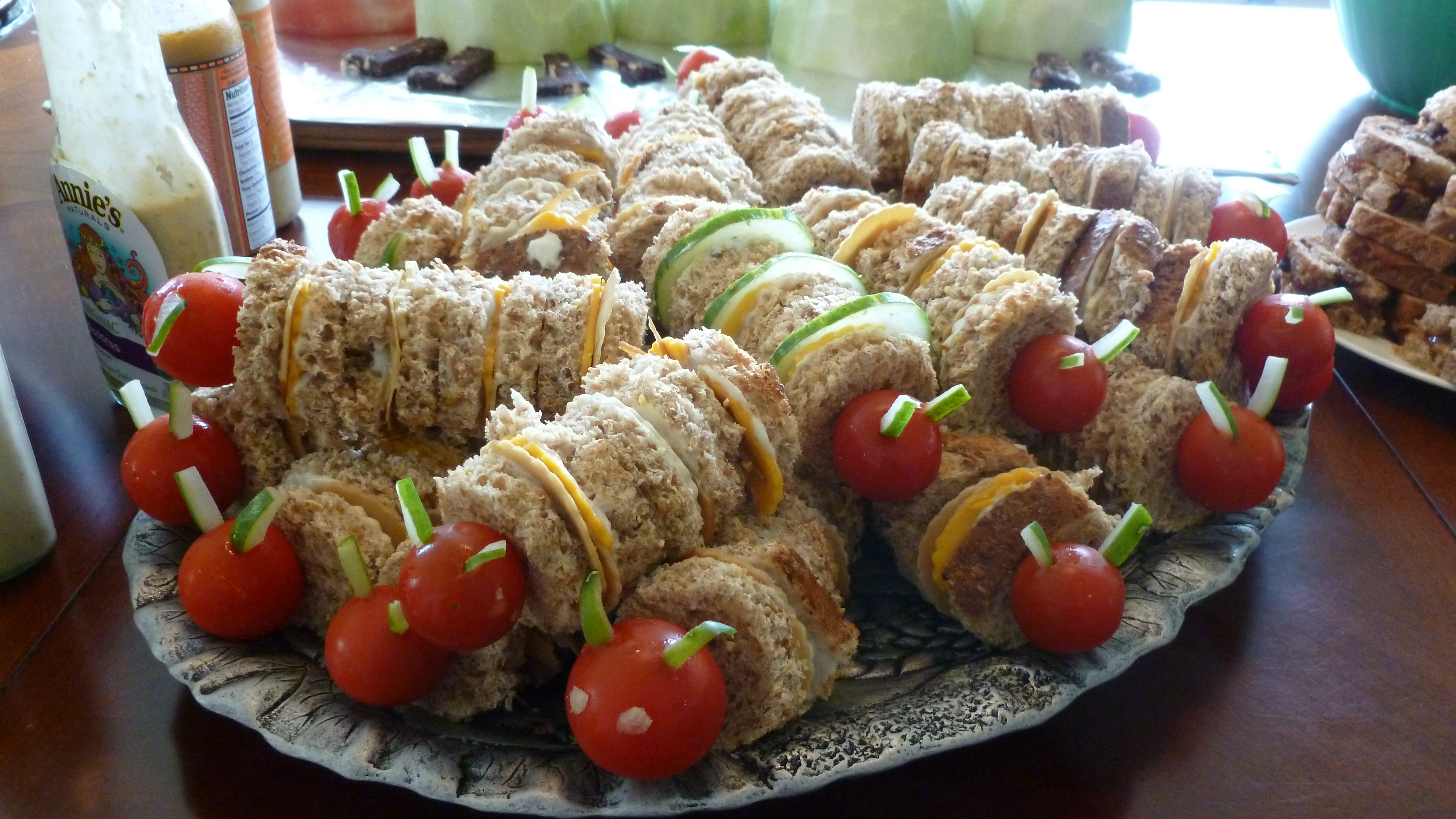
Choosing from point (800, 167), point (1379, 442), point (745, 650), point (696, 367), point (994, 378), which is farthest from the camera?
point (800, 167)

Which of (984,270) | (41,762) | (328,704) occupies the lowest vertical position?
(41,762)

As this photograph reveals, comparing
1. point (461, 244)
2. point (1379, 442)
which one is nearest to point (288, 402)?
point (461, 244)

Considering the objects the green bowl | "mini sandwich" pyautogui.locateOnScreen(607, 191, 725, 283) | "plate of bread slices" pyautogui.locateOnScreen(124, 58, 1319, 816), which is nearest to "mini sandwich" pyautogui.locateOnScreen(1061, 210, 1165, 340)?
"plate of bread slices" pyautogui.locateOnScreen(124, 58, 1319, 816)

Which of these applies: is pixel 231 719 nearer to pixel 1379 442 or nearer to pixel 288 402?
pixel 288 402

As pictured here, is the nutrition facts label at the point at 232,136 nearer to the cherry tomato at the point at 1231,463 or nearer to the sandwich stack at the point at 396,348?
the sandwich stack at the point at 396,348

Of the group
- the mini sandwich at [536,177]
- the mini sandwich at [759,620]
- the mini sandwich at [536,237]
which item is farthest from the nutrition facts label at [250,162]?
the mini sandwich at [759,620]

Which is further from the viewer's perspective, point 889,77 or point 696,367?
point 889,77
